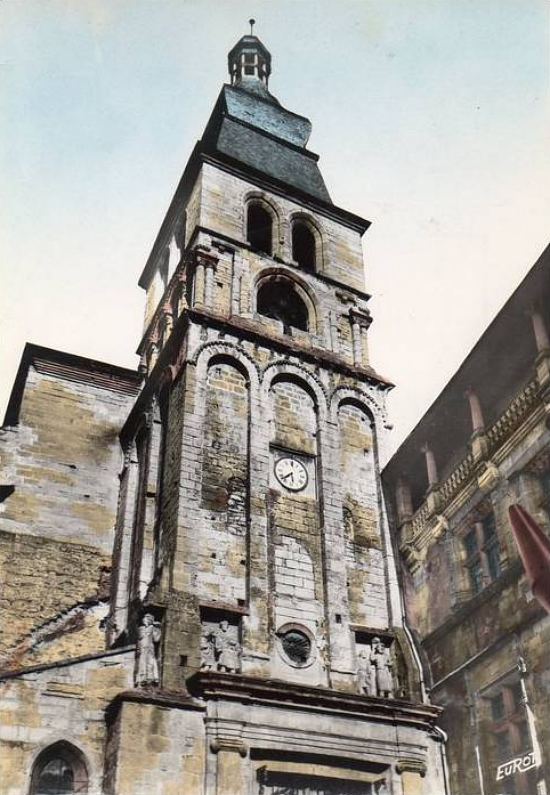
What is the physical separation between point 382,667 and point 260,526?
356 cm

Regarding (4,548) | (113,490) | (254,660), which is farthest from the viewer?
(113,490)

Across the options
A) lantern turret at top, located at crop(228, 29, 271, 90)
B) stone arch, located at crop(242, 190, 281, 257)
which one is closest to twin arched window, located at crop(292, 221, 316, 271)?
stone arch, located at crop(242, 190, 281, 257)

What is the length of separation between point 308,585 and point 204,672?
11.3ft

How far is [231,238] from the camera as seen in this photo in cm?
2244

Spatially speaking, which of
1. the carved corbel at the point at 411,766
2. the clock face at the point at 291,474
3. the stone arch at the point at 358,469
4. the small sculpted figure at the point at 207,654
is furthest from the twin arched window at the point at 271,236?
the carved corbel at the point at 411,766

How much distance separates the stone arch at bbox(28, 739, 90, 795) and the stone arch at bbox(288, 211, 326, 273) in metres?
13.9

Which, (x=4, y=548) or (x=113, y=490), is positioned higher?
(x=113, y=490)

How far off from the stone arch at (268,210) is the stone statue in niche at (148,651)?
11.1 meters

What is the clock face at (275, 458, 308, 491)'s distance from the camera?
18828 mm

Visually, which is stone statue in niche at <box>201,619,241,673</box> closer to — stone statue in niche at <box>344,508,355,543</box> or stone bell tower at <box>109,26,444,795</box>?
stone bell tower at <box>109,26,444,795</box>

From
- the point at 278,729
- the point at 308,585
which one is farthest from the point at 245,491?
the point at 278,729

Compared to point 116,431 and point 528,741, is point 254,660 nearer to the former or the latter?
point 528,741

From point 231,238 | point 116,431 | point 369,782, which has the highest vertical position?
point 231,238

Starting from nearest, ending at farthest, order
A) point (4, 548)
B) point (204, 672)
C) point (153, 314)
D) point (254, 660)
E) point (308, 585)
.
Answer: point (204, 672)
point (254, 660)
point (308, 585)
point (4, 548)
point (153, 314)
